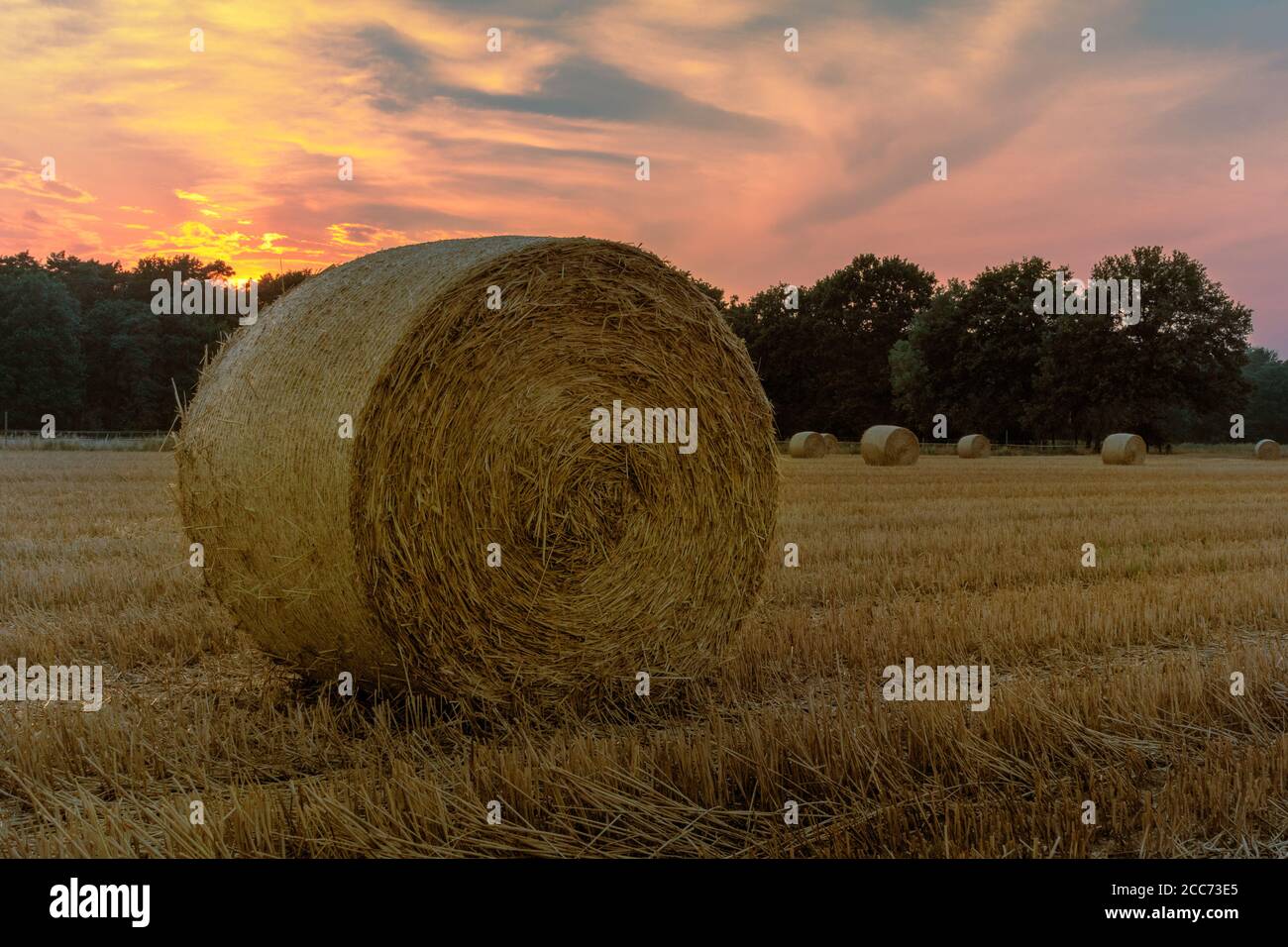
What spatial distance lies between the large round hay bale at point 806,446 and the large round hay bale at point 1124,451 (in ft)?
27.6

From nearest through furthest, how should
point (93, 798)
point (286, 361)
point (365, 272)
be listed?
point (93, 798) → point (286, 361) → point (365, 272)

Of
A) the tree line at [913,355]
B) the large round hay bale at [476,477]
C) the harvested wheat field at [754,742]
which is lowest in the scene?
the harvested wheat field at [754,742]

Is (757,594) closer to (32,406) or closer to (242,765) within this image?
(242,765)

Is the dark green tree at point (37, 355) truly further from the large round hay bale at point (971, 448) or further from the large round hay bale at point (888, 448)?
the large round hay bale at point (971, 448)

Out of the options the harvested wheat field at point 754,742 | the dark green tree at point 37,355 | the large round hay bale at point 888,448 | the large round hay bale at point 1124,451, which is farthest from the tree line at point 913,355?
the harvested wheat field at point 754,742

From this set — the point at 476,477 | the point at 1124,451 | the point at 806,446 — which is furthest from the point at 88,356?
the point at 476,477

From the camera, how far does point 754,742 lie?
161 inches

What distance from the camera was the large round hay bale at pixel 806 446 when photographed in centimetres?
3556

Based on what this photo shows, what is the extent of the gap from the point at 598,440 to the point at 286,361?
1514mm

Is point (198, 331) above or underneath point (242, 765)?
above

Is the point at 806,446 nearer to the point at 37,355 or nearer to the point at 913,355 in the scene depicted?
the point at 913,355

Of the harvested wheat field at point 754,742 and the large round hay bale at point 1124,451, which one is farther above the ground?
the large round hay bale at point 1124,451
